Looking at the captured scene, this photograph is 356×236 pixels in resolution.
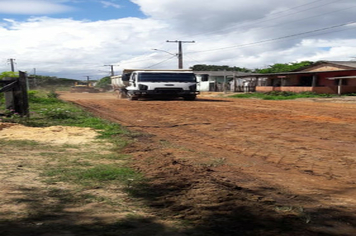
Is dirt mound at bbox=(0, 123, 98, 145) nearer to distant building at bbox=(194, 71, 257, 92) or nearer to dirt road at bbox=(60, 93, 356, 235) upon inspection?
dirt road at bbox=(60, 93, 356, 235)

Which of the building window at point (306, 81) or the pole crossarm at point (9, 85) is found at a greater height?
the pole crossarm at point (9, 85)

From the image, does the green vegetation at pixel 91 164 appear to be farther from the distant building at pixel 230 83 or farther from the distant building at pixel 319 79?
the distant building at pixel 230 83

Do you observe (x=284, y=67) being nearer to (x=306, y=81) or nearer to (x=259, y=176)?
(x=306, y=81)

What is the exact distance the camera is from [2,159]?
191 inches

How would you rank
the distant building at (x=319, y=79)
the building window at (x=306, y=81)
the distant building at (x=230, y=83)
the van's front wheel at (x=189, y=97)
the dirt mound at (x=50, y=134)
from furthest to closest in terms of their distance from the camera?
the distant building at (x=230, y=83) < the building window at (x=306, y=81) < the distant building at (x=319, y=79) < the van's front wheel at (x=189, y=97) < the dirt mound at (x=50, y=134)

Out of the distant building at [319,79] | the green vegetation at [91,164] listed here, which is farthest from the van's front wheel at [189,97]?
the green vegetation at [91,164]

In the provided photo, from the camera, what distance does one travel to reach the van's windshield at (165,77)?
22.0 metres

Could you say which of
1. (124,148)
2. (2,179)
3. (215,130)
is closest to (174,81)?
(215,130)

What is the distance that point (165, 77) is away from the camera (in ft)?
72.7

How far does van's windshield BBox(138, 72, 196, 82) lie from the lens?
72.3 feet

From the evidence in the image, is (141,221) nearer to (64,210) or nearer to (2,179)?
(64,210)

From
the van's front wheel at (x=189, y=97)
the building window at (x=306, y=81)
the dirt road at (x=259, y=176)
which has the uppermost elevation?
the building window at (x=306, y=81)

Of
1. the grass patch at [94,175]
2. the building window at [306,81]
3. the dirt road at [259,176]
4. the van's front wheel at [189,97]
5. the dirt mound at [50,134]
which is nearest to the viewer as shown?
the dirt road at [259,176]

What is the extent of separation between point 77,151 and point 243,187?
296 centimetres
